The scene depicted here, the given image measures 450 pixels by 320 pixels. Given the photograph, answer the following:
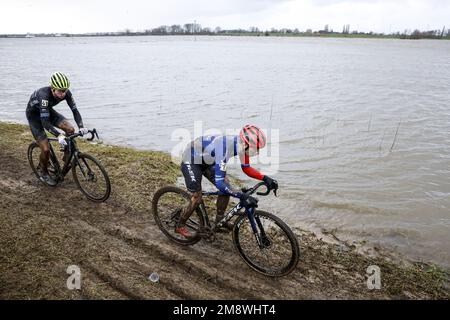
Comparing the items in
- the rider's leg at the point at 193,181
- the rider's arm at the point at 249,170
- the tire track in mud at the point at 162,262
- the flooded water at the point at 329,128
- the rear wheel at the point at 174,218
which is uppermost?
the rider's arm at the point at 249,170

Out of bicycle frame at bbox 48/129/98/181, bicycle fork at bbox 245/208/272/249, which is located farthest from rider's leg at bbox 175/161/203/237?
bicycle frame at bbox 48/129/98/181

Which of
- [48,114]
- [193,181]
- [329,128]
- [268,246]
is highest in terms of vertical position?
[48,114]

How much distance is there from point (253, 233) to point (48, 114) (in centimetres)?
524

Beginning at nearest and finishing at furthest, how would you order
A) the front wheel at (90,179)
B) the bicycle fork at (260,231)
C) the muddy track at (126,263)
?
the muddy track at (126,263) → the bicycle fork at (260,231) → the front wheel at (90,179)

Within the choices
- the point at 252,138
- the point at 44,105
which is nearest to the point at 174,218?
the point at 252,138

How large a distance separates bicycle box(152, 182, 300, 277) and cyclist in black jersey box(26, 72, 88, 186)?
2850 mm

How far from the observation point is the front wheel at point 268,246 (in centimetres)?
545

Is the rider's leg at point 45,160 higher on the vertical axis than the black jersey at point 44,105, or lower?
lower

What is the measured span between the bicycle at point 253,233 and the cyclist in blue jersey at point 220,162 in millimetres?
137

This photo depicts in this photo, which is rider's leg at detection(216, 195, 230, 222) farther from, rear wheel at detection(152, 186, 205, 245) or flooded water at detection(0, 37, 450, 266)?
flooded water at detection(0, 37, 450, 266)

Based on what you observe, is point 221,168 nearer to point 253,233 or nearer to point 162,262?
point 253,233

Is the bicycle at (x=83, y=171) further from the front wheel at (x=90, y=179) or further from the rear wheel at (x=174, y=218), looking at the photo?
the rear wheel at (x=174, y=218)

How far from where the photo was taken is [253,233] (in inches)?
237

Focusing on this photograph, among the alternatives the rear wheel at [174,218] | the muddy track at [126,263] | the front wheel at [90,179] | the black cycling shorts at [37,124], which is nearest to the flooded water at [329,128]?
the muddy track at [126,263]
